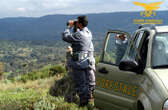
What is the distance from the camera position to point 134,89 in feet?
15.1

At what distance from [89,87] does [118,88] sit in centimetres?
325

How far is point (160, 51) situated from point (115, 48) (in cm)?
108

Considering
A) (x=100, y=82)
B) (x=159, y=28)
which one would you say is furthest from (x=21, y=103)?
(x=159, y=28)

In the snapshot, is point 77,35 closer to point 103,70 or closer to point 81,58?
point 81,58

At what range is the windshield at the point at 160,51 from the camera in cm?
433

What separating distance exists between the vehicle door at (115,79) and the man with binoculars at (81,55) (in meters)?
1.97

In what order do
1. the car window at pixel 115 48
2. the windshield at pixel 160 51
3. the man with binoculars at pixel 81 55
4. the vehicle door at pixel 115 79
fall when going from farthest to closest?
1. the man with binoculars at pixel 81 55
2. the car window at pixel 115 48
3. the vehicle door at pixel 115 79
4. the windshield at pixel 160 51

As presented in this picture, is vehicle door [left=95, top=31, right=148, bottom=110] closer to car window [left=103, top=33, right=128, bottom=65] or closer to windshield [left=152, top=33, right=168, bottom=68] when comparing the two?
car window [left=103, top=33, right=128, bottom=65]

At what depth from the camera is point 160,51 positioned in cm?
453

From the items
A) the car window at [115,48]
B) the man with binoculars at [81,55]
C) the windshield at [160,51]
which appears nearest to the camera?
the windshield at [160,51]

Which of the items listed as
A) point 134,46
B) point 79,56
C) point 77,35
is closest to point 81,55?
point 79,56

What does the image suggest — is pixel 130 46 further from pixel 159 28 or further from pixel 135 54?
pixel 159 28

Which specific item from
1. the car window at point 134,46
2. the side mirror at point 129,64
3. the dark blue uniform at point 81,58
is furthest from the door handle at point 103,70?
the dark blue uniform at point 81,58

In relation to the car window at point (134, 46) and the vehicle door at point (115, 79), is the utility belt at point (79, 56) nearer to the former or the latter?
the vehicle door at point (115, 79)
